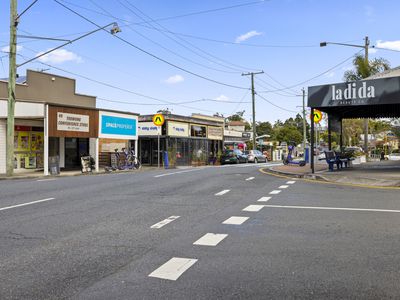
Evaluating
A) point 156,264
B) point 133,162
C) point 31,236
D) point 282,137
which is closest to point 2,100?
point 133,162

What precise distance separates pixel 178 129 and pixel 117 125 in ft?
36.3

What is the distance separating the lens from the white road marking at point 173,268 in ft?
14.4

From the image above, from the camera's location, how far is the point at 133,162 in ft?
88.4

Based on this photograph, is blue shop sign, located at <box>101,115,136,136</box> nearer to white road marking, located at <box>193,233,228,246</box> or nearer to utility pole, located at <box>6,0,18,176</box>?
utility pole, located at <box>6,0,18,176</box>

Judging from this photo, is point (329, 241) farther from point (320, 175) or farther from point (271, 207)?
point (320, 175)

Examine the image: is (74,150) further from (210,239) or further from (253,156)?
(210,239)

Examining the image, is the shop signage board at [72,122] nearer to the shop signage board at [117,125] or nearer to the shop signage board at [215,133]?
the shop signage board at [117,125]

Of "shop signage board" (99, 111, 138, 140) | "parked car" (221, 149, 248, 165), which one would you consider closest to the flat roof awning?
"shop signage board" (99, 111, 138, 140)

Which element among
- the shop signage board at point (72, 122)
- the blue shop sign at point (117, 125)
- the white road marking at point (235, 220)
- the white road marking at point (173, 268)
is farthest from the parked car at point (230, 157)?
the white road marking at point (173, 268)

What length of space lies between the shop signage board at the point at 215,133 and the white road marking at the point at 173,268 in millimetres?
37790

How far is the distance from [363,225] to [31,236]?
211 inches

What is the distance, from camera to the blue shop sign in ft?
83.1

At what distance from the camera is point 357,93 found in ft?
52.4

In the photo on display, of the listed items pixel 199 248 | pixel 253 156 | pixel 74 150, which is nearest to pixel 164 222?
pixel 199 248
